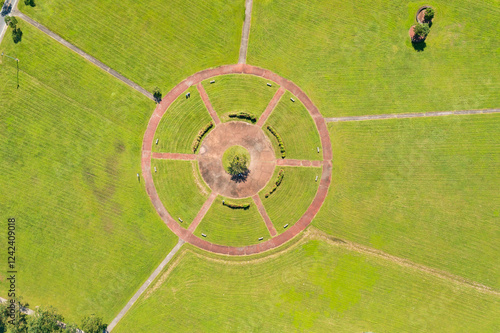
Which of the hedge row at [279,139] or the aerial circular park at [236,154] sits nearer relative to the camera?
the hedge row at [279,139]

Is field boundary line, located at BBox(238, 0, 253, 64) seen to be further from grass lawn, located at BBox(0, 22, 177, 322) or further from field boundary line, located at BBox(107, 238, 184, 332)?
field boundary line, located at BBox(107, 238, 184, 332)

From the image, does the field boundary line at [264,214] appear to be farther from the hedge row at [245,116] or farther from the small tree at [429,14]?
the small tree at [429,14]

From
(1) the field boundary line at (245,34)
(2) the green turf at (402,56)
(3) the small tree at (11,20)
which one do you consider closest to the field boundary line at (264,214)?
(2) the green turf at (402,56)

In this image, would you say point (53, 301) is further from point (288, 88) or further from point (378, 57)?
point (378, 57)

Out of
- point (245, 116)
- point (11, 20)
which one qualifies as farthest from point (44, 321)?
point (11, 20)

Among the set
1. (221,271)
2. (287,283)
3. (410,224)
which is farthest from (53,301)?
(410,224)

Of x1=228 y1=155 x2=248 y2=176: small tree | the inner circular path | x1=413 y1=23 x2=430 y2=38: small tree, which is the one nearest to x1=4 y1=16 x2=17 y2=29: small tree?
the inner circular path

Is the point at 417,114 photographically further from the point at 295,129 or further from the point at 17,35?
the point at 17,35
